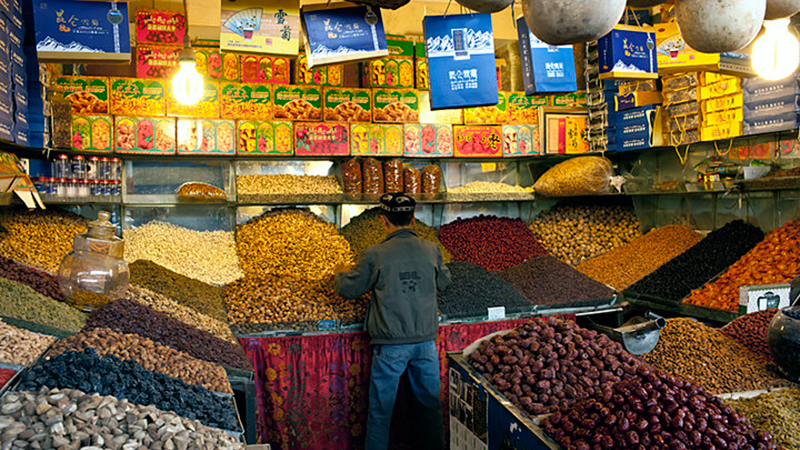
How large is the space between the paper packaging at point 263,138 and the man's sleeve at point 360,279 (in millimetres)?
1699

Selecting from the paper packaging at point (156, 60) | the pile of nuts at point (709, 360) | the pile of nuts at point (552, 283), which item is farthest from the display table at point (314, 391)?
Result: the paper packaging at point (156, 60)

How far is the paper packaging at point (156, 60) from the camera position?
180 inches

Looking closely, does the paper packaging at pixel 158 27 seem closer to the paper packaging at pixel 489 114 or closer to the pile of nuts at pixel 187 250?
the pile of nuts at pixel 187 250

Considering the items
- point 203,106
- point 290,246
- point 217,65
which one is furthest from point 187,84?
point 290,246

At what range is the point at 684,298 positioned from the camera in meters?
4.09

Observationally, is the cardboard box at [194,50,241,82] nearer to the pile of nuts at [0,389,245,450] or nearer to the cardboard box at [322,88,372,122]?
the cardboard box at [322,88,372,122]

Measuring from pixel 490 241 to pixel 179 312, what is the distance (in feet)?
9.24

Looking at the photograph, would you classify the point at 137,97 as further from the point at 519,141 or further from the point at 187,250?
the point at 519,141

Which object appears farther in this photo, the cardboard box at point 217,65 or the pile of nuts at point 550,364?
the cardboard box at point 217,65

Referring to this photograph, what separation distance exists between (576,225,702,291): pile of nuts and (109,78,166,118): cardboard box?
12.2 feet

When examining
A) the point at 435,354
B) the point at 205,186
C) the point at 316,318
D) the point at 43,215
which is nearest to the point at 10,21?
the point at 43,215

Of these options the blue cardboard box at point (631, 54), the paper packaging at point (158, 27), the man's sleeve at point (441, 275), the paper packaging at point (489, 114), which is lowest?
the man's sleeve at point (441, 275)

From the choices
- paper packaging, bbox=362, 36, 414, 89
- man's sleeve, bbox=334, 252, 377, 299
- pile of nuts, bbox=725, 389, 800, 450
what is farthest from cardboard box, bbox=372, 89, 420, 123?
pile of nuts, bbox=725, 389, 800, 450

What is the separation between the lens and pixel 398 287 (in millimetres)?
3512
